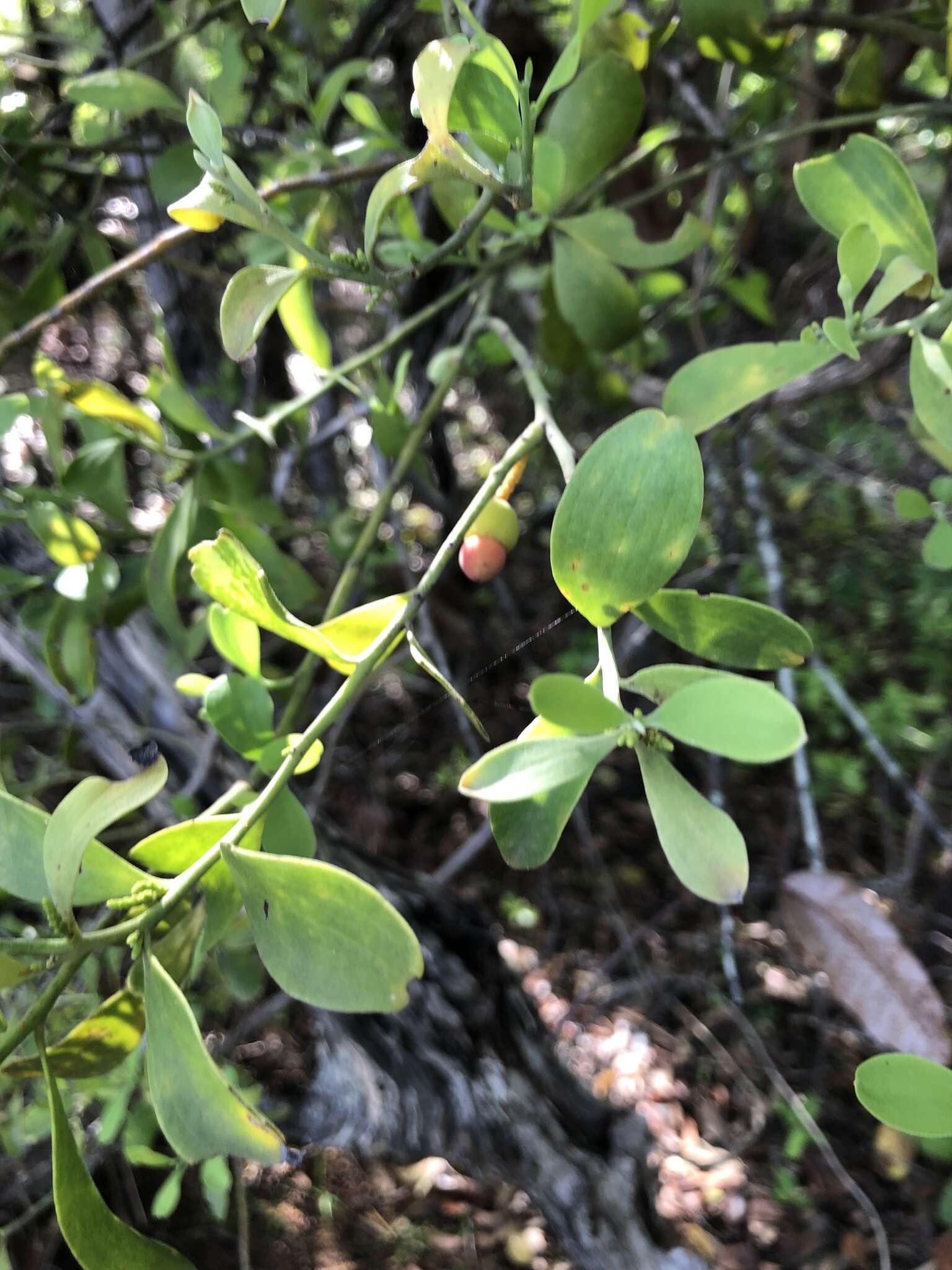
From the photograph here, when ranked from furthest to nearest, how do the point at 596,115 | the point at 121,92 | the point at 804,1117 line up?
the point at 804,1117 < the point at 121,92 < the point at 596,115

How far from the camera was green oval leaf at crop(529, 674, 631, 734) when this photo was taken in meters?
0.26

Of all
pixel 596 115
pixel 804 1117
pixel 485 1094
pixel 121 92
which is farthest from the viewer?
pixel 804 1117

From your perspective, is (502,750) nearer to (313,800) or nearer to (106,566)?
(106,566)

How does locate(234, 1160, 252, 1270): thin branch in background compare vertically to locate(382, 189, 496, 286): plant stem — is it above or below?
below

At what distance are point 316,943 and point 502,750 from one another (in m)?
0.10

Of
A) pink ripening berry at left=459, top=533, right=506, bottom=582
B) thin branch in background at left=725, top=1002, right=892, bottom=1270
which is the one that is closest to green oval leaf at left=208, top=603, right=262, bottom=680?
pink ripening berry at left=459, top=533, right=506, bottom=582

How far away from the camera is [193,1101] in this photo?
0.28 m

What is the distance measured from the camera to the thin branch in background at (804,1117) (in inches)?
35.3

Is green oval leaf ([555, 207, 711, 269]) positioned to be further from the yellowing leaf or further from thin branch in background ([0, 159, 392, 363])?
the yellowing leaf

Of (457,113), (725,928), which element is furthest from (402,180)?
(725,928)

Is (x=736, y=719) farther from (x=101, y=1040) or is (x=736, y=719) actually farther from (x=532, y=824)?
(x=101, y=1040)

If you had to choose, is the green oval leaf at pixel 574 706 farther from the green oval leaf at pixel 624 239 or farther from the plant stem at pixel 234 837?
the green oval leaf at pixel 624 239

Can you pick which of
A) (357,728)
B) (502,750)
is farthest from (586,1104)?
(502,750)

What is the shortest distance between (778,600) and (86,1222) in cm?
90
